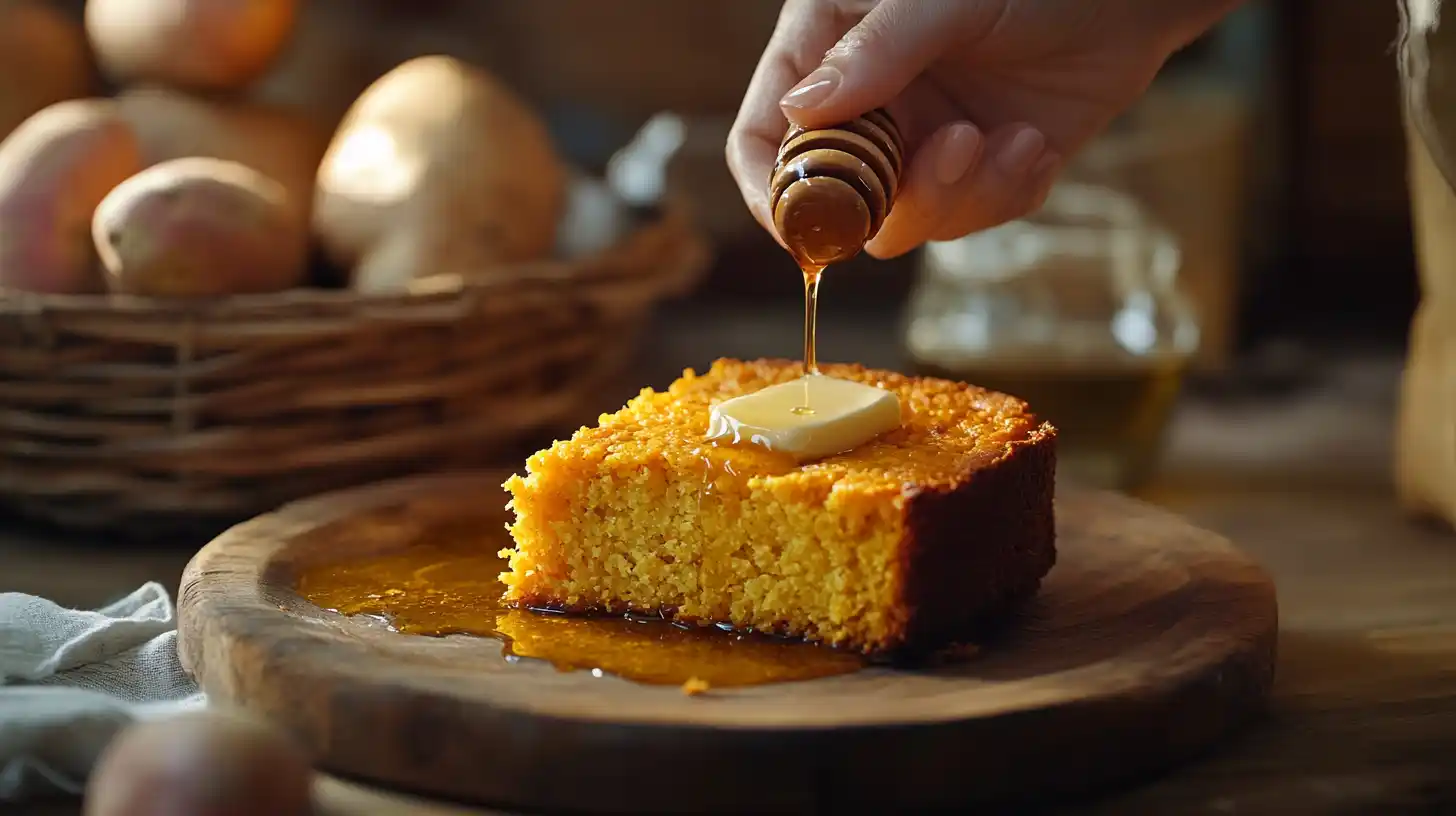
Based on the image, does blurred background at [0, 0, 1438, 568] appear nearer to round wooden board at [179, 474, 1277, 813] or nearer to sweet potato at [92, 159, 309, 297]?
sweet potato at [92, 159, 309, 297]

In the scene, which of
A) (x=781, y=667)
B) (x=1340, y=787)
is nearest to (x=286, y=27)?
(x=781, y=667)

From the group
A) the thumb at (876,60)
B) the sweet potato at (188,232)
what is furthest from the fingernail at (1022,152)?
the sweet potato at (188,232)

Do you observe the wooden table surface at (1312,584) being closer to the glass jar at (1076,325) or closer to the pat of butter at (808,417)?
the glass jar at (1076,325)

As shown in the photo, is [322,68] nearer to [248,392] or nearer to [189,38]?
[189,38]

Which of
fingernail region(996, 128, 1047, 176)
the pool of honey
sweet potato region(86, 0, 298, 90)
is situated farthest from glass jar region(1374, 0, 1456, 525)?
sweet potato region(86, 0, 298, 90)

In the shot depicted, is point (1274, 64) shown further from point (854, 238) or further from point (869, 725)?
point (869, 725)
